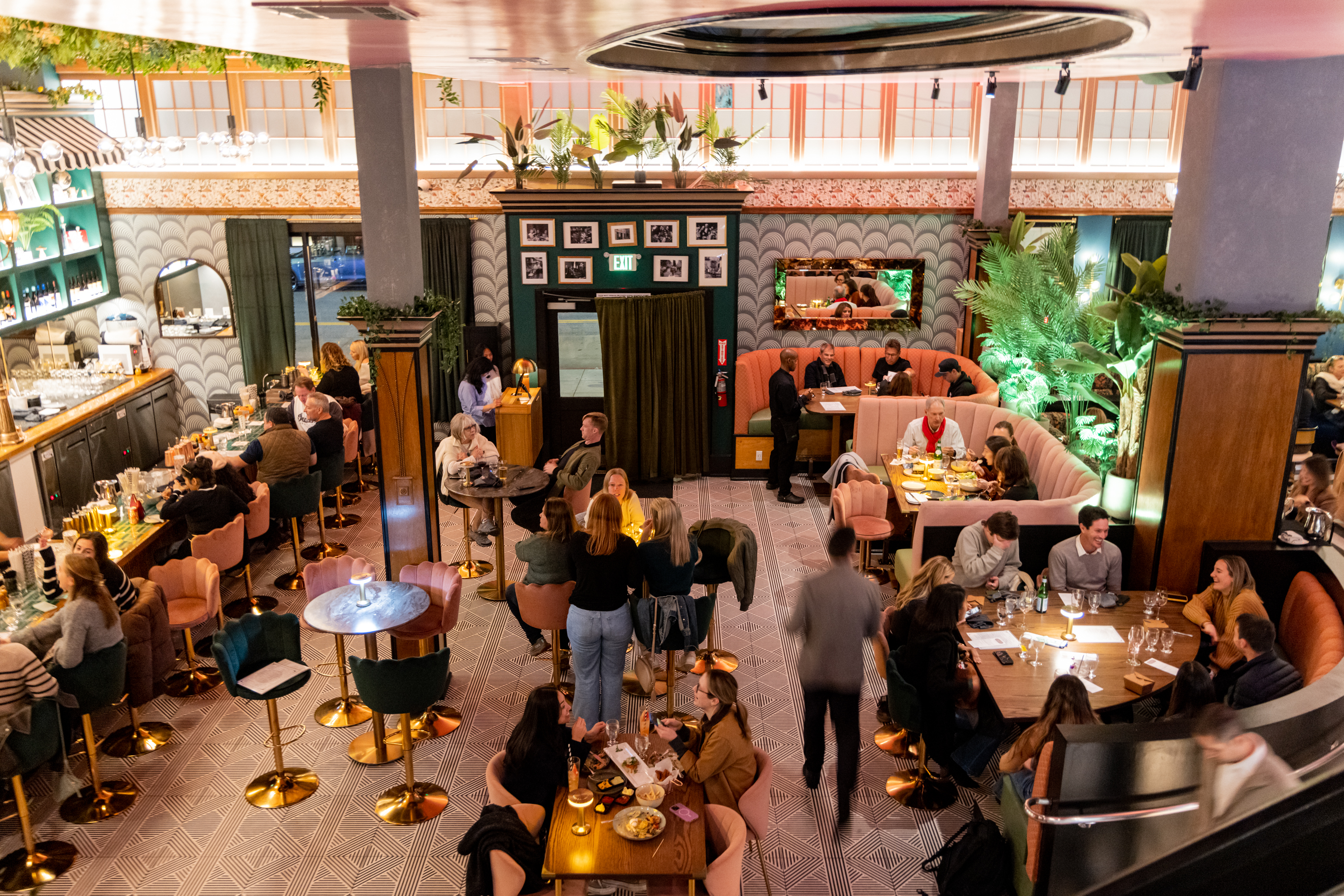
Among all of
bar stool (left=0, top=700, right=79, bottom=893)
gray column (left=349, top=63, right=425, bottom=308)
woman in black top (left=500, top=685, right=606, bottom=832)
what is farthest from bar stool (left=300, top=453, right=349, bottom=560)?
woman in black top (left=500, top=685, right=606, bottom=832)

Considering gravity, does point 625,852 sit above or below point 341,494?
above

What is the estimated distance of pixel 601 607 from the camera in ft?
18.7

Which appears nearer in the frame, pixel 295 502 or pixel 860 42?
pixel 860 42

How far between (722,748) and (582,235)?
284 inches

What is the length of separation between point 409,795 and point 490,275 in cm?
770

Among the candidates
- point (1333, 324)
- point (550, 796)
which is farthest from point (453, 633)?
point (1333, 324)

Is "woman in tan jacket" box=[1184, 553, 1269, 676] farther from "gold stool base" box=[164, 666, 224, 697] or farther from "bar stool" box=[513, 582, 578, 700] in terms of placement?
"gold stool base" box=[164, 666, 224, 697]

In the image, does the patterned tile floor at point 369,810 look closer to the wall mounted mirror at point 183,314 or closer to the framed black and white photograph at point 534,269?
the framed black and white photograph at point 534,269

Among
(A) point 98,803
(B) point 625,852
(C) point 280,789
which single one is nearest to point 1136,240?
(B) point 625,852

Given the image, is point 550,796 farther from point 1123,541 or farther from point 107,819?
point 1123,541

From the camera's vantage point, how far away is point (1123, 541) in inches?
284

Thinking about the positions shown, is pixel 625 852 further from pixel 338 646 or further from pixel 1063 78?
pixel 1063 78

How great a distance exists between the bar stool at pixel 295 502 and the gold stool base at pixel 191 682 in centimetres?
137

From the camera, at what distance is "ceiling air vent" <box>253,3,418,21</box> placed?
11.6 ft
